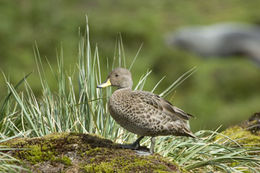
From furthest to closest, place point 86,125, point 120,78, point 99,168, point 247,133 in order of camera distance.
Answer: point 247,133
point 86,125
point 120,78
point 99,168

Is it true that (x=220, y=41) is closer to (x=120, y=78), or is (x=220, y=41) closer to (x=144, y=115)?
(x=120, y=78)

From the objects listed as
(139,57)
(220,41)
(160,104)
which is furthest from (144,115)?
(220,41)

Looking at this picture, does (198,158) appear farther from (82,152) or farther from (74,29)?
(74,29)

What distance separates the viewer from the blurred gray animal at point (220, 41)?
117ft

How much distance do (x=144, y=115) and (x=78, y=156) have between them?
2.32ft

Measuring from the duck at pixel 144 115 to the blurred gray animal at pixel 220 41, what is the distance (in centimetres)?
3090

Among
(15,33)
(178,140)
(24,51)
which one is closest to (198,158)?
(178,140)

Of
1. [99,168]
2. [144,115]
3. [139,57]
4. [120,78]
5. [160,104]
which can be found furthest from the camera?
[139,57]

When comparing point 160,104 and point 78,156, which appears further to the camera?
point 160,104

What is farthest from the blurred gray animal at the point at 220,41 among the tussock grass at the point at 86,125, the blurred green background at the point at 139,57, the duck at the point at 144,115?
the duck at the point at 144,115

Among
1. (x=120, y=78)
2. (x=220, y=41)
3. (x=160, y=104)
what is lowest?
(x=220, y=41)

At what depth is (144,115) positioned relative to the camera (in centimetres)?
407

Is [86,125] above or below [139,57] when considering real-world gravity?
above

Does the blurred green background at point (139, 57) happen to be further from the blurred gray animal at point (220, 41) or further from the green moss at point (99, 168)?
the green moss at point (99, 168)
